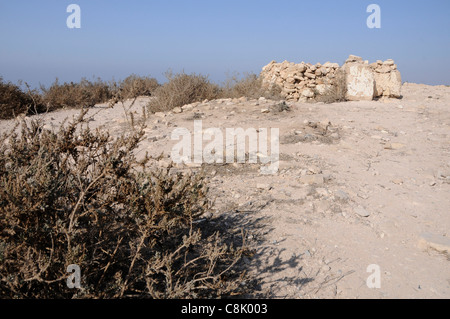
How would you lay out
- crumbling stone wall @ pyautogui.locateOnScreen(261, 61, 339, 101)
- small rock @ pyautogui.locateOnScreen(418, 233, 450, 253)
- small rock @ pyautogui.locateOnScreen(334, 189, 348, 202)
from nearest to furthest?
small rock @ pyautogui.locateOnScreen(418, 233, 450, 253)
small rock @ pyautogui.locateOnScreen(334, 189, 348, 202)
crumbling stone wall @ pyautogui.locateOnScreen(261, 61, 339, 101)

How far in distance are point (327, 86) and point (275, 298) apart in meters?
8.59

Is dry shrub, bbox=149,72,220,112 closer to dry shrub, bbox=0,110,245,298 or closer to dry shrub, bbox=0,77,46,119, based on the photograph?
dry shrub, bbox=0,77,46,119

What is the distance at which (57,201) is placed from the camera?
6.01 feet

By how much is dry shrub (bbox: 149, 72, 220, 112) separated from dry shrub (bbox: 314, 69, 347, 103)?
300 centimetres

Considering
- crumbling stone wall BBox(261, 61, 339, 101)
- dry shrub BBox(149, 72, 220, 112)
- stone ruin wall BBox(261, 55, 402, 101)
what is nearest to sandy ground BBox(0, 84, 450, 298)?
dry shrub BBox(149, 72, 220, 112)

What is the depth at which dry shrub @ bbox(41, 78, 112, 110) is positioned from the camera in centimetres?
956

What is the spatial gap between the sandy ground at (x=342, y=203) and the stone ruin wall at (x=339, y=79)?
8.53ft

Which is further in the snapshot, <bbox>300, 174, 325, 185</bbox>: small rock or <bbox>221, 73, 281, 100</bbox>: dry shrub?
<bbox>221, 73, 281, 100</bbox>: dry shrub

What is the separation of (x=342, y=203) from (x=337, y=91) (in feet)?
21.6

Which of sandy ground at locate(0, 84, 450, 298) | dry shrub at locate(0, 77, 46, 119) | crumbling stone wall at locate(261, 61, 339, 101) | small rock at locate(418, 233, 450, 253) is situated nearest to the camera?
sandy ground at locate(0, 84, 450, 298)

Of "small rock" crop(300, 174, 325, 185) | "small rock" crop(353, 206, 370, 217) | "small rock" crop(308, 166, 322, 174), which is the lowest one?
"small rock" crop(353, 206, 370, 217)

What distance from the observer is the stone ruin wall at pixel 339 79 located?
9.26m
